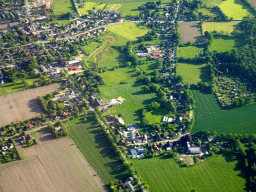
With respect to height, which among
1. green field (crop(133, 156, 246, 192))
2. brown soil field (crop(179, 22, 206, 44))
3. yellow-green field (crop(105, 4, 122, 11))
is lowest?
green field (crop(133, 156, 246, 192))

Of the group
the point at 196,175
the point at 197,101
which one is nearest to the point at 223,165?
the point at 196,175

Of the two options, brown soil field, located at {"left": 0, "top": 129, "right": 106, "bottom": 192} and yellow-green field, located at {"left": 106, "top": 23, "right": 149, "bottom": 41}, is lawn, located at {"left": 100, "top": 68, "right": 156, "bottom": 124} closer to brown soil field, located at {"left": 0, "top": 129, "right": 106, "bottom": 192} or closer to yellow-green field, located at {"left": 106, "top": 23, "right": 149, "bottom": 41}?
brown soil field, located at {"left": 0, "top": 129, "right": 106, "bottom": 192}

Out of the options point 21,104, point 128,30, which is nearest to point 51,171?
point 21,104

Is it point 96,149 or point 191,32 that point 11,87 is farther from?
point 191,32

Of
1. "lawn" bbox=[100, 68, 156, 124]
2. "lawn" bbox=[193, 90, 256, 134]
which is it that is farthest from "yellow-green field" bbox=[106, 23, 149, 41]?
"lawn" bbox=[193, 90, 256, 134]

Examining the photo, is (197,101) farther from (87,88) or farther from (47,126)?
(47,126)

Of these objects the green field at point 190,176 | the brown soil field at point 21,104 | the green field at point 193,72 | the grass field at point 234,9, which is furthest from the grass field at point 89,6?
the green field at point 190,176
